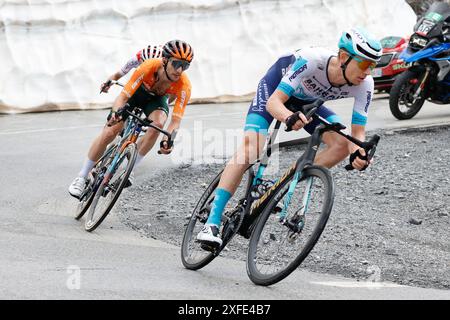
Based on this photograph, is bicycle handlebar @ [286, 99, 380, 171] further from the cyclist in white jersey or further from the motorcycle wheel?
the motorcycle wheel

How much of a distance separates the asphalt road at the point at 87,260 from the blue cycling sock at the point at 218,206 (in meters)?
0.39

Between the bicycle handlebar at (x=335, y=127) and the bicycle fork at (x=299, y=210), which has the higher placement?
the bicycle handlebar at (x=335, y=127)

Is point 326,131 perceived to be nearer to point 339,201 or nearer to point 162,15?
point 339,201

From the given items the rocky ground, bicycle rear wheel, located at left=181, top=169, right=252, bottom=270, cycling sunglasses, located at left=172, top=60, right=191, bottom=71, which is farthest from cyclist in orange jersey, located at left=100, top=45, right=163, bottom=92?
bicycle rear wheel, located at left=181, top=169, right=252, bottom=270

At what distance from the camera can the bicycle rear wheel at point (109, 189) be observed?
818 cm

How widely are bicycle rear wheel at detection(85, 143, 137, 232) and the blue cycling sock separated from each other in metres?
1.65

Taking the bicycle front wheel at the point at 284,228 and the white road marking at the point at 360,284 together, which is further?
the white road marking at the point at 360,284

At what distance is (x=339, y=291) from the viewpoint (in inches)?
245

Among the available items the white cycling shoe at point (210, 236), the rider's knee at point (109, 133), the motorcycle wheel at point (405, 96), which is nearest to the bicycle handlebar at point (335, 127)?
the white cycling shoe at point (210, 236)

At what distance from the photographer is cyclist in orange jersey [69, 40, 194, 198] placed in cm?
855

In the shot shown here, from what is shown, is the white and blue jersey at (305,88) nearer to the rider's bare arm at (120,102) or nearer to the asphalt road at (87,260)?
the asphalt road at (87,260)

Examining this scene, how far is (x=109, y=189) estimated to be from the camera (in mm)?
8445

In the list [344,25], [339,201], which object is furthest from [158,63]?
[344,25]
